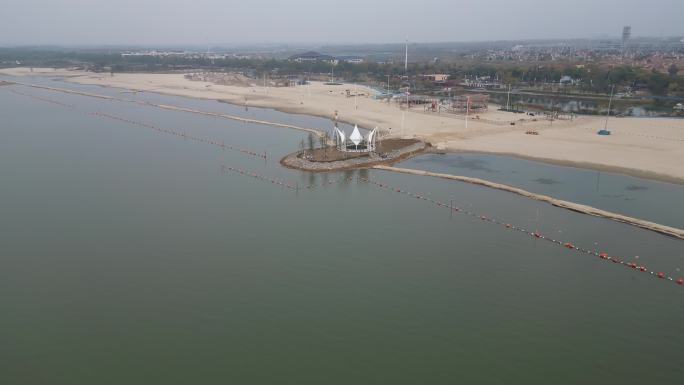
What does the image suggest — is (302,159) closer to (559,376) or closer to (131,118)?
(559,376)

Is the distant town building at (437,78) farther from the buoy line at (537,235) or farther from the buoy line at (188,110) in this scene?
the buoy line at (537,235)

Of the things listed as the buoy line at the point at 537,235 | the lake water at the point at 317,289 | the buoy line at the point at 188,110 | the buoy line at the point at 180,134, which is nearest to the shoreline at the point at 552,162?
the lake water at the point at 317,289

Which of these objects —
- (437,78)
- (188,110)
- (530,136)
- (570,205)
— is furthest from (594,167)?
(437,78)

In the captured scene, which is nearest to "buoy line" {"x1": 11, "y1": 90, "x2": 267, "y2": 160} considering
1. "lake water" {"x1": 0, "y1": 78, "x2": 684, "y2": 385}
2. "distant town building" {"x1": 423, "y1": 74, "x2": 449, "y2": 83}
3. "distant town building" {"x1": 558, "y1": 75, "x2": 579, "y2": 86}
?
"lake water" {"x1": 0, "y1": 78, "x2": 684, "y2": 385}

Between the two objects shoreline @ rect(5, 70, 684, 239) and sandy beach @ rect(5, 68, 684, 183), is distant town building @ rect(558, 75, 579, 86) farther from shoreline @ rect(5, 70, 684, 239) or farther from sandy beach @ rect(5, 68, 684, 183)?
shoreline @ rect(5, 70, 684, 239)

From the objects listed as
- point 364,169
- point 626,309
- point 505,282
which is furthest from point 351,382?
point 364,169

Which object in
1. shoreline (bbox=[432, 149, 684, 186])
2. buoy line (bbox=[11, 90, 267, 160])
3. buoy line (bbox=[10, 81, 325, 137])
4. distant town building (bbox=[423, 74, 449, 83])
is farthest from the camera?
distant town building (bbox=[423, 74, 449, 83])
